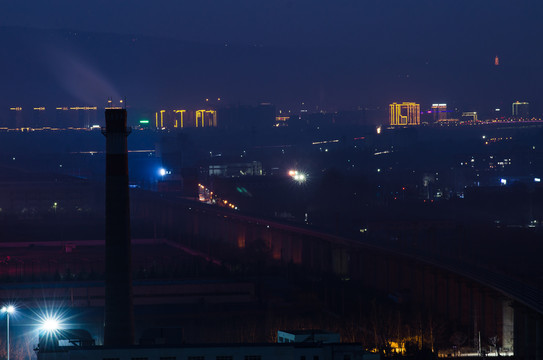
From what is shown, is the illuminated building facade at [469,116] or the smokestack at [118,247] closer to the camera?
the smokestack at [118,247]

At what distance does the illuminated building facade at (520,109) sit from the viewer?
14250 cm

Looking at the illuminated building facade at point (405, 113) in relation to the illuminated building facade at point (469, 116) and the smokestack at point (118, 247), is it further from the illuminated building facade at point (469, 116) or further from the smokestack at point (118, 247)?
the smokestack at point (118, 247)

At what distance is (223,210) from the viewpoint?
4934 cm

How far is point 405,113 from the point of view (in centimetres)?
15725

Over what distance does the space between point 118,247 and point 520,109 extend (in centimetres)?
12963

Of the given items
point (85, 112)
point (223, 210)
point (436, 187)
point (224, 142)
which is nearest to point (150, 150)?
point (224, 142)

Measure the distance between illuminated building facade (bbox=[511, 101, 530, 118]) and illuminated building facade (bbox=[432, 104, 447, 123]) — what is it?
12344 mm

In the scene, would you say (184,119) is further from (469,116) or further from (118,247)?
(118,247)

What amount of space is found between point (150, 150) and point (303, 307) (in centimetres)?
9108

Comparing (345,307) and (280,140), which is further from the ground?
(280,140)

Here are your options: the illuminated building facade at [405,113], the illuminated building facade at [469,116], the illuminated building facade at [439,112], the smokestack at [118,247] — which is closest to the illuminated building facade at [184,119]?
the illuminated building facade at [405,113]

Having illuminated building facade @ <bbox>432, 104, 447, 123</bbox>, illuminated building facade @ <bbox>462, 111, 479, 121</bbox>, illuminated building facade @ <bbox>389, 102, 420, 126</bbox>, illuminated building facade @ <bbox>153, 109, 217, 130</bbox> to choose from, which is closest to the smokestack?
illuminated building facade @ <bbox>153, 109, 217, 130</bbox>

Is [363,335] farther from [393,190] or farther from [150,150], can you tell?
[150,150]

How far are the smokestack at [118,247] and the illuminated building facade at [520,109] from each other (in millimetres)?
127406
